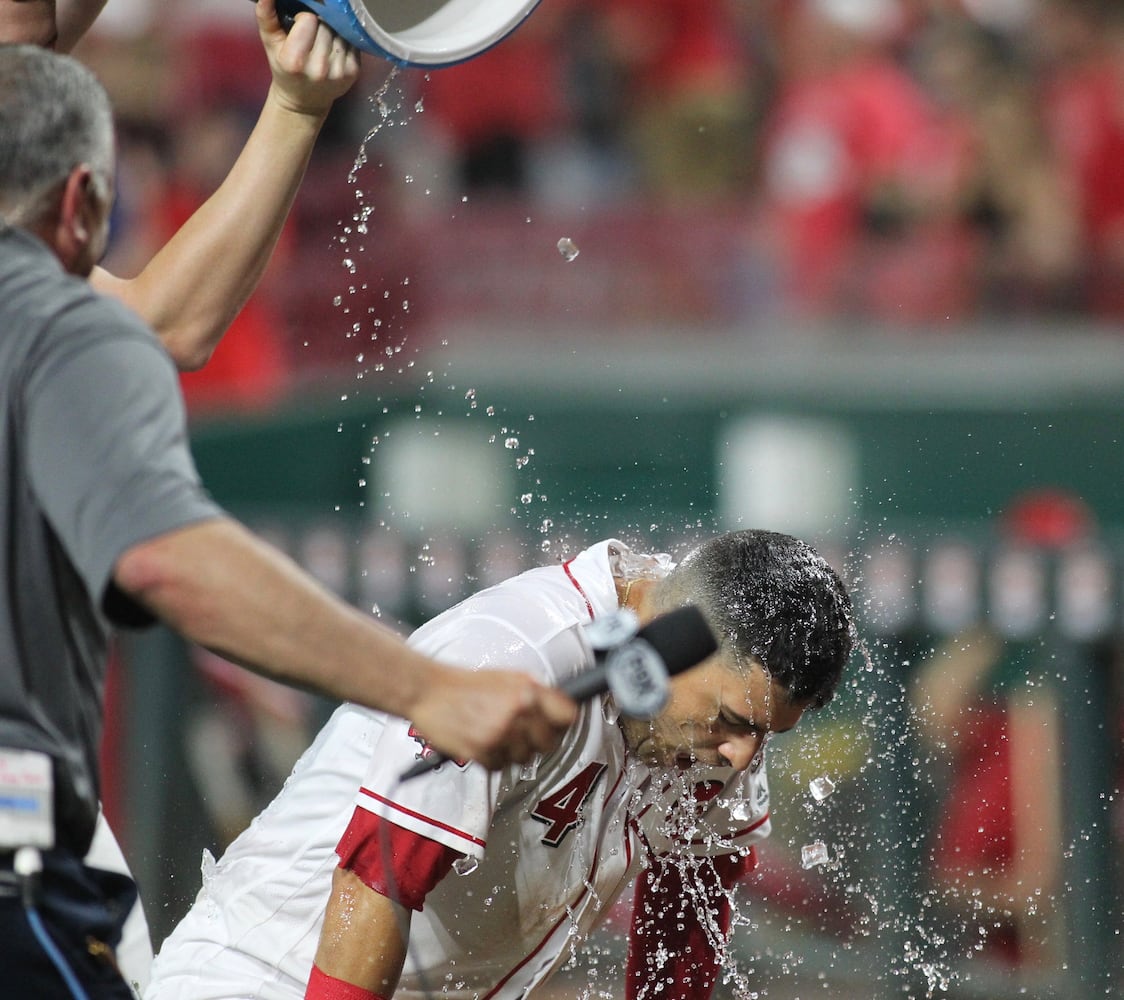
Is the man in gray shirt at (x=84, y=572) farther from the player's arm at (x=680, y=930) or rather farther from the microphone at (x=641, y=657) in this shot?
the player's arm at (x=680, y=930)

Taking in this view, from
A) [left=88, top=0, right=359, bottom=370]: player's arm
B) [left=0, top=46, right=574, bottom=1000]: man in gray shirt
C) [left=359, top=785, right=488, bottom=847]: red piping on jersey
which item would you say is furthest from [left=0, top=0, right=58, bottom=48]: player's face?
[left=359, top=785, right=488, bottom=847]: red piping on jersey

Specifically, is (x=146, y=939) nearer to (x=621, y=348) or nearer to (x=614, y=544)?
(x=614, y=544)

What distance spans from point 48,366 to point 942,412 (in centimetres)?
676

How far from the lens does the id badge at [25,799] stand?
2047mm

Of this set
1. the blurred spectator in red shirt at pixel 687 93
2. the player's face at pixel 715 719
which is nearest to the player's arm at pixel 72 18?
the player's face at pixel 715 719

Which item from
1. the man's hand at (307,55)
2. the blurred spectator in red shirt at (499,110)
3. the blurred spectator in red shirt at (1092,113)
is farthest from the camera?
the blurred spectator in red shirt at (499,110)

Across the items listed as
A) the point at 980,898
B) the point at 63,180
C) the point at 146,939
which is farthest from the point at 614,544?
the point at 980,898

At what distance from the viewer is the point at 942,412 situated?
831cm

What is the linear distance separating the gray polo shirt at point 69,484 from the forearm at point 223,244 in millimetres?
970

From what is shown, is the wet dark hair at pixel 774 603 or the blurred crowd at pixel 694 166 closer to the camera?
the wet dark hair at pixel 774 603

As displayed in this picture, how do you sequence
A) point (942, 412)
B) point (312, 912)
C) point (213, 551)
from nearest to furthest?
point (213, 551), point (312, 912), point (942, 412)

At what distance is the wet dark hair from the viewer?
2920 mm

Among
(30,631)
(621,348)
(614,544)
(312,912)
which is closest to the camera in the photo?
(30,631)

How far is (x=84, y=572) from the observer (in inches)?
75.7
